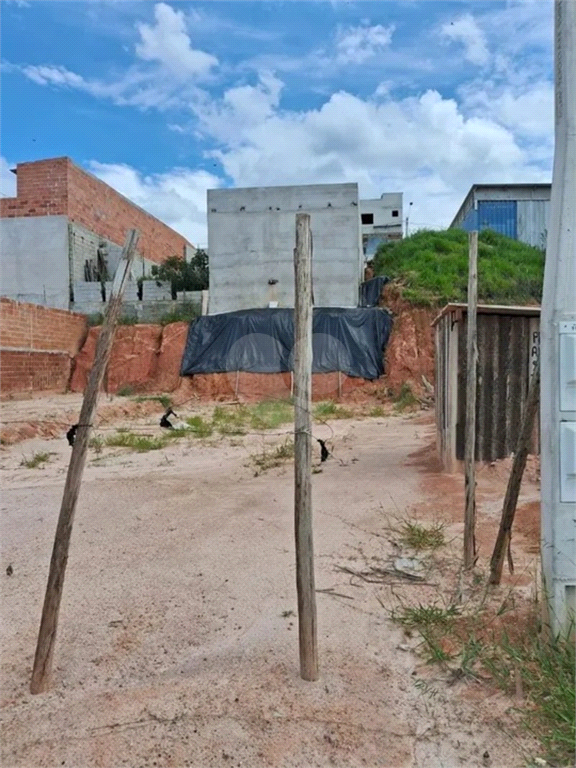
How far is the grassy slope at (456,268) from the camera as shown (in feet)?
58.4

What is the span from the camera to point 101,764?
1.90m

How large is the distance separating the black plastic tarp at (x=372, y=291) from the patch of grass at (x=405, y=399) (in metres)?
3.98

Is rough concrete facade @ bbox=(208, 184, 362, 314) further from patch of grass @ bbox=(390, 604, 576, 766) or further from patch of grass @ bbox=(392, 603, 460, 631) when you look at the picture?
patch of grass @ bbox=(390, 604, 576, 766)

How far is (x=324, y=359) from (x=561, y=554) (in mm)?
14537

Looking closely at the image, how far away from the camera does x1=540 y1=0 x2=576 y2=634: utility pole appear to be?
2352 millimetres

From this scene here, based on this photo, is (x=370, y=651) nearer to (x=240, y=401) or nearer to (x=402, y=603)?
(x=402, y=603)

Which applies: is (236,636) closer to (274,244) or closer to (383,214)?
(274,244)

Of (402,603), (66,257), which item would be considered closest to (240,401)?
(66,257)

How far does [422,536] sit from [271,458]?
362 cm

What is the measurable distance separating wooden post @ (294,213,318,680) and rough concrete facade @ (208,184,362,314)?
17.2m

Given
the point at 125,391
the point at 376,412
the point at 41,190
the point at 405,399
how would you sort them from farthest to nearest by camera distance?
the point at 41,190
the point at 125,391
the point at 405,399
the point at 376,412

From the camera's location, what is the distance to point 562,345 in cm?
236

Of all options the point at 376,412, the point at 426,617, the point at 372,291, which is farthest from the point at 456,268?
the point at 426,617

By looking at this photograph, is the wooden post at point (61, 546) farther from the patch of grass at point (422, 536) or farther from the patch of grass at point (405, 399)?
the patch of grass at point (405, 399)
